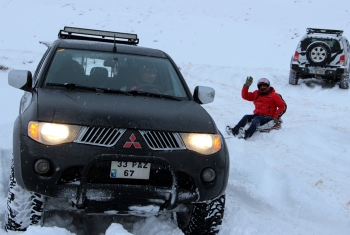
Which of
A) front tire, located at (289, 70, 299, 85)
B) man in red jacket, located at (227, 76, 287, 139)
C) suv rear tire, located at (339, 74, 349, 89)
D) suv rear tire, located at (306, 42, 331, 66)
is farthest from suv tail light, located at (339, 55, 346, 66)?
man in red jacket, located at (227, 76, 287, 139)

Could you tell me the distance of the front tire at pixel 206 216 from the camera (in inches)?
148

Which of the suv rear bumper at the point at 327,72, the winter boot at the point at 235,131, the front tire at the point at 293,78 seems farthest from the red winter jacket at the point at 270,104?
the front tire at the point at 293,78

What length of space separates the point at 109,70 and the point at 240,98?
7.60 m

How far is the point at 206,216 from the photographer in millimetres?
3781

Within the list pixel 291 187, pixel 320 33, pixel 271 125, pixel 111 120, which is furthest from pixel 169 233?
pixel 320 33

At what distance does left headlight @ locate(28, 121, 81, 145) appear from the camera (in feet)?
10.8

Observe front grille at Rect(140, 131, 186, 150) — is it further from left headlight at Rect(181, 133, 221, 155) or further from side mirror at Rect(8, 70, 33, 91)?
side mirror at Rect(8, 70, 33, 91)

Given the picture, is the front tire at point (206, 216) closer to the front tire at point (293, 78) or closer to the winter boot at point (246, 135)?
the winter boot at point (246, 135)

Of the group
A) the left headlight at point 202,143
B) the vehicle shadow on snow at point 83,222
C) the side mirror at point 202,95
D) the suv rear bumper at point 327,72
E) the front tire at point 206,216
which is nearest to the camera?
the left headlight at point 202,143

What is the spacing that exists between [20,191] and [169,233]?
1.24m

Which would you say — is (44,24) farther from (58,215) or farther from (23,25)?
(58,215)

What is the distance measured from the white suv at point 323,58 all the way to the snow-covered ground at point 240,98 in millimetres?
442

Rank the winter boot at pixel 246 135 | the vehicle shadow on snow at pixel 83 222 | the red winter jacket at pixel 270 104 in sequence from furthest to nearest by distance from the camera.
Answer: the red winter jacket at pixel 270 104, the winter boot at pixel 246 135, the vehicle shadow on snow at pixel 83 222

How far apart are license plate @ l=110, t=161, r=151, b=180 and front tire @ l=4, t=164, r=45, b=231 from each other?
619mm
